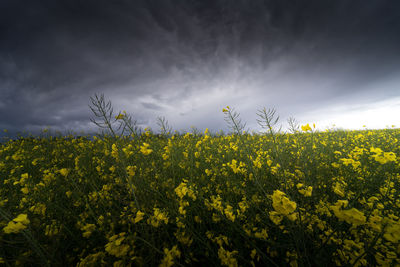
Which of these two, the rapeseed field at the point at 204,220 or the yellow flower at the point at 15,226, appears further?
the rapeseed field at the point at 204,220

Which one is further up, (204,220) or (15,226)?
(15,226)

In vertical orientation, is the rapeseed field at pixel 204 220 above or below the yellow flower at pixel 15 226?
below

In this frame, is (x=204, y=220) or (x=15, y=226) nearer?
(x=15, y=226)

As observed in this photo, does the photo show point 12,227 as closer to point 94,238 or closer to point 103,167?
point 94,238

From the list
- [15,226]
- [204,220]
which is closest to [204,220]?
[204,220]

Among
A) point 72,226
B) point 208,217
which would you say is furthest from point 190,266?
point 72,226

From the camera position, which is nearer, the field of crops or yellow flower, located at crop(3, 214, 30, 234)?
yellow flower, located at crop(3, 214, 30, 234)

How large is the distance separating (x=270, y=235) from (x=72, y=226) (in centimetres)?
273

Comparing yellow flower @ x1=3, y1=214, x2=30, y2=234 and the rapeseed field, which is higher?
yellow flower @ x1=3, y1=214, x2=30, y2=234

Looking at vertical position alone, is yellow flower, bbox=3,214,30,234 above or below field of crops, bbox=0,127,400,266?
above

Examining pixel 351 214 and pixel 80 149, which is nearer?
pixel 351 214

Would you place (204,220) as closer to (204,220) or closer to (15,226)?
(204,220)

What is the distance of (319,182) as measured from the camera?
2.70 metres

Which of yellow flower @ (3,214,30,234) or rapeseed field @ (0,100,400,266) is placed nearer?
yellow flower @ (3,214,30,234)
